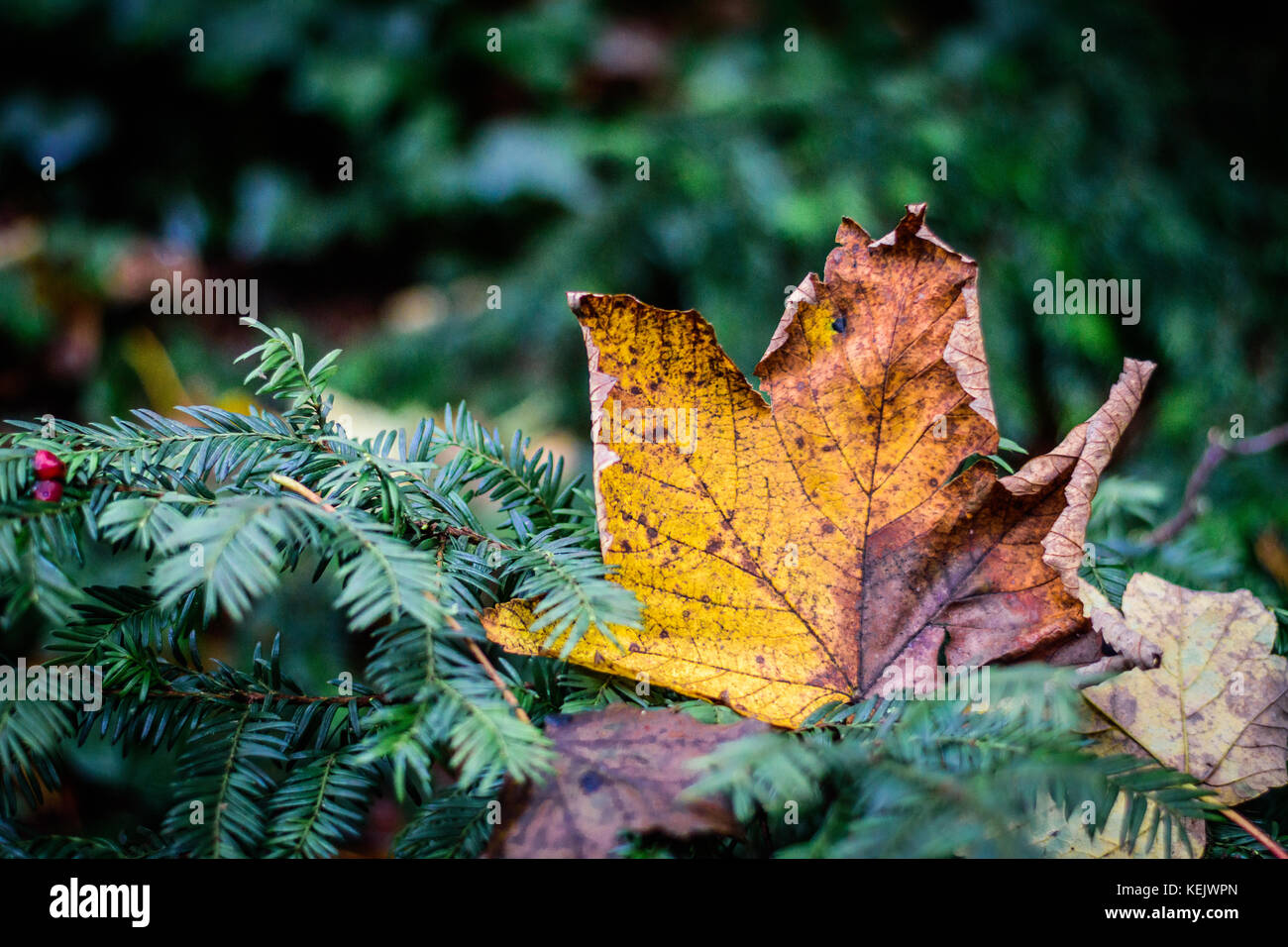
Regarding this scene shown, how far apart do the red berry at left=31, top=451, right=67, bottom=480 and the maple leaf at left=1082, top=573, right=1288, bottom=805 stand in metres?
0.68

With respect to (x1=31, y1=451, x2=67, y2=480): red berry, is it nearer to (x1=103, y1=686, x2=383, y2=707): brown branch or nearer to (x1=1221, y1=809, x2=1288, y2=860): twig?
(x1=103, y1=686, x2=383, y2=707): brown branch

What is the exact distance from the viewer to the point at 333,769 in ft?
1.84

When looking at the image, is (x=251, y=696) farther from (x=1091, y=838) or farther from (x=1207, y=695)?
(x=1207, y=695)

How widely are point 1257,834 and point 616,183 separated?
6.95 ft

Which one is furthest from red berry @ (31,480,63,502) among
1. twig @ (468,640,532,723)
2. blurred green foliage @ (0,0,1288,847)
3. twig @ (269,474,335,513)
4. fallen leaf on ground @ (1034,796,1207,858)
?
blurred green foliage @ (0,0,1288,847)

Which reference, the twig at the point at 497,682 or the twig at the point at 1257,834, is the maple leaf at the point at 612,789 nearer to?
the twig at the point at 497,682

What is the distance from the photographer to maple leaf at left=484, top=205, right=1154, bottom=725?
577 mm

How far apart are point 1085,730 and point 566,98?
2.61 metres

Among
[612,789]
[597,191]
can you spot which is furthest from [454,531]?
[597,191]

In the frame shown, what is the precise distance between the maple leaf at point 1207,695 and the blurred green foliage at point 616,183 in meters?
0.60

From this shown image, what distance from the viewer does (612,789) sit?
0.48 m

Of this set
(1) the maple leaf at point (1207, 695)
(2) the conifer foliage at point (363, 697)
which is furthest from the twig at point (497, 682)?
(1) the maple leaf at point (1207, 695)
